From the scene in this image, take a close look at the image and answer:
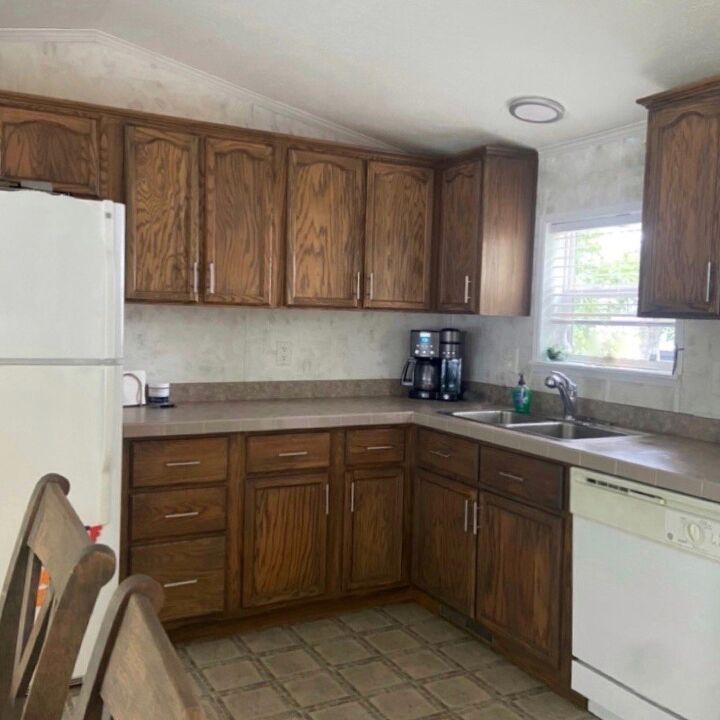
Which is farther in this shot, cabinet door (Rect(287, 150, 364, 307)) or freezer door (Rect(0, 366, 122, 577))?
cabinet door (Rect(287, 150, 364, 307))

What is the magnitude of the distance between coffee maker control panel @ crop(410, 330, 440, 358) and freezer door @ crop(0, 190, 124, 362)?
177cm

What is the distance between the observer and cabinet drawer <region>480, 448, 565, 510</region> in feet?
8.71

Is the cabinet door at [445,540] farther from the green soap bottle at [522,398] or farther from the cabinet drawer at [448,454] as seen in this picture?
the green soap bottle at [522,398]

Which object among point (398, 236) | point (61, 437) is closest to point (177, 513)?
point (61, 437)

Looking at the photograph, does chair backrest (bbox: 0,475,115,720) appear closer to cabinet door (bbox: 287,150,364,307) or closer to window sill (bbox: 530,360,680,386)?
cabinet door (bbox: 287,150,364,307)

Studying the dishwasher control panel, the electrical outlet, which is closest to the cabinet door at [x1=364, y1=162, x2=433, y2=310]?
the electrical outlet

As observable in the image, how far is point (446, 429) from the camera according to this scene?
3.22 meters

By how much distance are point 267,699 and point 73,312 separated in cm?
150

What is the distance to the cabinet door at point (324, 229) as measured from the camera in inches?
136

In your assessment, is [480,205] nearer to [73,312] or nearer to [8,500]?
[73,312]

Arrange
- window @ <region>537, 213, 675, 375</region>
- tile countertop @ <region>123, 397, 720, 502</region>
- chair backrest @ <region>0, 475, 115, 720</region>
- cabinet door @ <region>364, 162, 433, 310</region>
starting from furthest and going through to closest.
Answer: cabinet door @ <region>364, 162, 433, 310</region>
window @ <region>537, 213, 675, 375</region>
tile countertop @ <region>123, 397, 720, 502</region>
chair backrest @ <region>0, 475, 115, 720</region>

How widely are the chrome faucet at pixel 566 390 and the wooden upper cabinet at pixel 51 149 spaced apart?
6.82 feet

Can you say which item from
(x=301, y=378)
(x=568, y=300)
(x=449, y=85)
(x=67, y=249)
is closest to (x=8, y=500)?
(x=67, y=249)

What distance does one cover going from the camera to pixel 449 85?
3.09 meters
